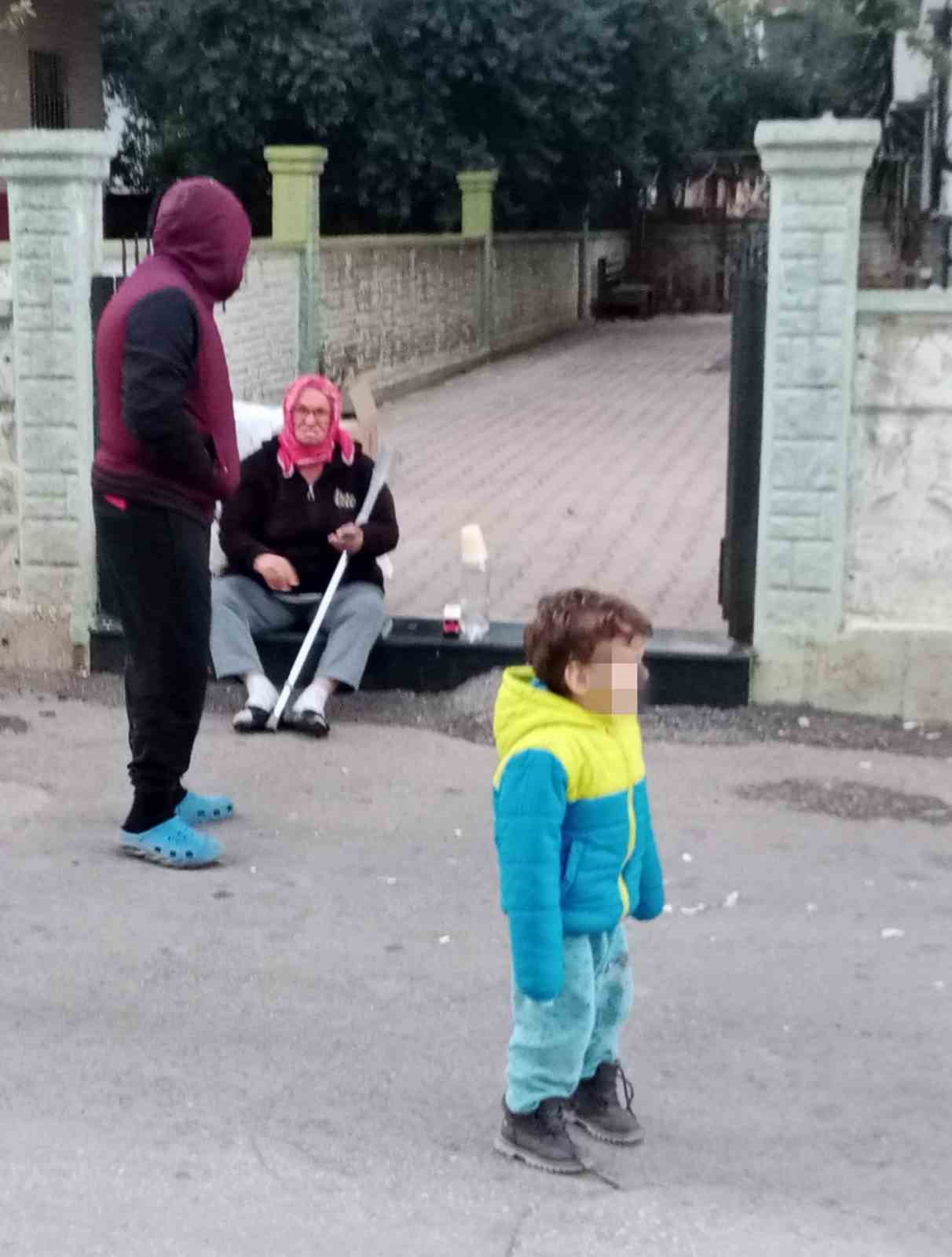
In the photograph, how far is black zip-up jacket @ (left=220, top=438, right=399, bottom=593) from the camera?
6824mm

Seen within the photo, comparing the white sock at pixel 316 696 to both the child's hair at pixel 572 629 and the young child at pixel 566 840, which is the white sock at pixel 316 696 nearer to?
the young child at pixel 566 840

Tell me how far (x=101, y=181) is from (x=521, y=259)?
56.1ft

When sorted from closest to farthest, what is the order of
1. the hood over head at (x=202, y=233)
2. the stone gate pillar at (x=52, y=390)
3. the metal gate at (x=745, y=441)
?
the hood over head at (x=202, y=233)
the metal gate at (x=745, y=441)
the stone gate pillar at (x=52, y=390)

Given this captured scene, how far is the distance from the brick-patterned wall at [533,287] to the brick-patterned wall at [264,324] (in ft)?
23.5

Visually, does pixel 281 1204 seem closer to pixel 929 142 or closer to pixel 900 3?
pixel 900 3

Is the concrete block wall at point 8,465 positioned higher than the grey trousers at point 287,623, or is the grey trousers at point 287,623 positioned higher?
the concrete block wall at point 8,465

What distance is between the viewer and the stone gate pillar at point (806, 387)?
644 cm

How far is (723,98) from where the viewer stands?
103 feet

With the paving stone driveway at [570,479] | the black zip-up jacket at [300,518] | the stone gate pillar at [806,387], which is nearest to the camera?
the stone gate pillar at [806,387]

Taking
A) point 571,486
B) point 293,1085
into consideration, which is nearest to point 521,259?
point 571,486

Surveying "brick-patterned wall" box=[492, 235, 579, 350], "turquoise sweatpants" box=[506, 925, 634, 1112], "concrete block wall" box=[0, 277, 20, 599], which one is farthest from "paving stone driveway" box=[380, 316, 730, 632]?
"turquoise sweatpants" box=[506, 925, 634, 1112]

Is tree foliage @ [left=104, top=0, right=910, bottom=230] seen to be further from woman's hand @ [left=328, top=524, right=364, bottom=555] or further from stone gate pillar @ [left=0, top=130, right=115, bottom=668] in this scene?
woman's hand @ [left=328, top=524, right=364, bottom=555]

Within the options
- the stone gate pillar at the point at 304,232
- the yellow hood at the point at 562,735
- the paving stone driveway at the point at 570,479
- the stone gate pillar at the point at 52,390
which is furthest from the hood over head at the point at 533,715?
the stone gate pillar at the point at 304,232

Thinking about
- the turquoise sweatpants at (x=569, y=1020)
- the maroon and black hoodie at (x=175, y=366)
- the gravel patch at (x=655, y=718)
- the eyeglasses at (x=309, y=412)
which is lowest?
the gravel patch at (x=655, y=718)
